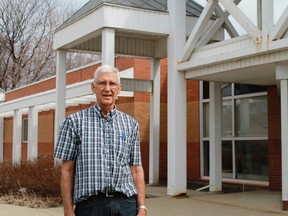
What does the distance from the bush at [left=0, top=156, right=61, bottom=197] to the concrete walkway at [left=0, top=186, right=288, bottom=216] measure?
46.8 inches

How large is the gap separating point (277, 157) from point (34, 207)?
6.69 m

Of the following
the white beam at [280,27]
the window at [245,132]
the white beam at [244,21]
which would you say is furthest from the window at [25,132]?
the white beam at [280,27]

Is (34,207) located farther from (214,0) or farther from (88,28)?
(214,0)

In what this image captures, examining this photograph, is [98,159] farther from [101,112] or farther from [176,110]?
[176,110]

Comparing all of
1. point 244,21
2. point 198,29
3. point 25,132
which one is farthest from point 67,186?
point 25,132

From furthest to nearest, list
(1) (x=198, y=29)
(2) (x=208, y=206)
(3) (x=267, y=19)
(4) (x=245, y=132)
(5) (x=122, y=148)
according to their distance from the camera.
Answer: (4) (x=245, y=132)
(1) (x=198, y=29)
(2) (x=208, y=206)
(3) (x=267, y=19)
(5) (x=122, y=148)

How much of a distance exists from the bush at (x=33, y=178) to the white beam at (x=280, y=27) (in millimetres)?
5779

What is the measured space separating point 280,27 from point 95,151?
679 centimetres

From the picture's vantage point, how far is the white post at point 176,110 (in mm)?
12000

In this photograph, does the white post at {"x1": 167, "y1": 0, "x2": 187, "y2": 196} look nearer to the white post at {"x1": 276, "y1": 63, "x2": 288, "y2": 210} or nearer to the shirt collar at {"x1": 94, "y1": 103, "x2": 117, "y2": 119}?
the white post at {"x1": 276, "y1": 63, "x2": 288, "y2": 210}

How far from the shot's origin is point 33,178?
12164 millimetres

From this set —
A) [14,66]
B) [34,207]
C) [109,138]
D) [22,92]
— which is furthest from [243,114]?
[14,66]

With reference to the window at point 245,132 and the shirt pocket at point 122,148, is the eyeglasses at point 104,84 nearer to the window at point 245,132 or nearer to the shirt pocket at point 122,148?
the shirt pocket at point 122,148

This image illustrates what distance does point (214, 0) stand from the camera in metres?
11.2
